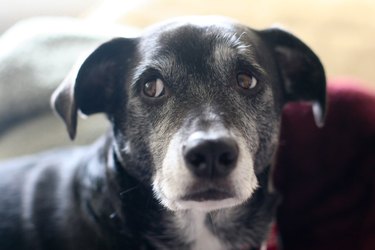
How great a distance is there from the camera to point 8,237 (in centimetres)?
164

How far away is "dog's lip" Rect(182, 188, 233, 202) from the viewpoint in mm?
1328

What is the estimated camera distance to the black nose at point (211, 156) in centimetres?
127

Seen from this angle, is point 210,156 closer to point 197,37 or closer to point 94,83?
point 197,37

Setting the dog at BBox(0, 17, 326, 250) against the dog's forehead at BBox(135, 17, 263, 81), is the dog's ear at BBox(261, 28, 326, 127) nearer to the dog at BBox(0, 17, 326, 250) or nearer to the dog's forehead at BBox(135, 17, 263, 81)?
the dog at BBox(0, 17, 326, 250)

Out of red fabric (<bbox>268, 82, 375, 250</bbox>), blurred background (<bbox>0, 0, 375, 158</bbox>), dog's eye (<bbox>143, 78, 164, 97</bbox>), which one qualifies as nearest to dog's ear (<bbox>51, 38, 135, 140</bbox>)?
dog's eye (<bbox>143, 78, 164, 97</bbox>)

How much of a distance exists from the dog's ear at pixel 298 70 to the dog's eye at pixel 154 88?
13.8 inches

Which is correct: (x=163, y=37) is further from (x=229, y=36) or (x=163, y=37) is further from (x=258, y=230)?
(x=258, y=230)

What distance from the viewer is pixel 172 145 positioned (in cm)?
→ 137

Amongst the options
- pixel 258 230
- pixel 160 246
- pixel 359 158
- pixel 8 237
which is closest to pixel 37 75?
pixel 8 237

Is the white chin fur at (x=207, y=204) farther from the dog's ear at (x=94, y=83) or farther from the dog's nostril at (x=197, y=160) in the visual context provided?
the dog's ear at (x=94, y=83)

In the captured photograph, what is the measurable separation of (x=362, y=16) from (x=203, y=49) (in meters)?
1.08

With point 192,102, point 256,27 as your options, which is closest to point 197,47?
point 192,102

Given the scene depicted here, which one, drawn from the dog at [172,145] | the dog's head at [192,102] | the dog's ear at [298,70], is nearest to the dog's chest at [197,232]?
the dog at [172,145]

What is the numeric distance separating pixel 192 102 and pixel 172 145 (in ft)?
0.40
